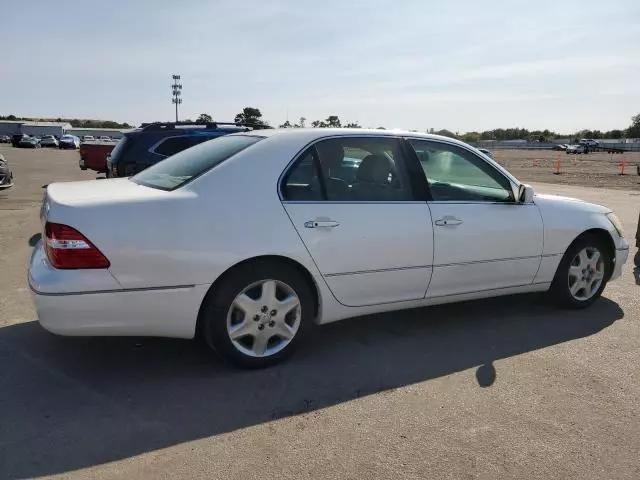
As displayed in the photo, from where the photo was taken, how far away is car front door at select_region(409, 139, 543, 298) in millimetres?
4277

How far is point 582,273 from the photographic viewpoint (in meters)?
5.13

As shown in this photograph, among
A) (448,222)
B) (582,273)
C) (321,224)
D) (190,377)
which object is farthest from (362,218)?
(582,273)

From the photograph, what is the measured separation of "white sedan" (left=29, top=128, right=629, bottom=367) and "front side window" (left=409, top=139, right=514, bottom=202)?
1 cm

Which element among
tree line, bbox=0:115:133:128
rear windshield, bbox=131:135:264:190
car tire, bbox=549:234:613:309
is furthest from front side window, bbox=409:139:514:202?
tree line, bbox=0:115:133:128

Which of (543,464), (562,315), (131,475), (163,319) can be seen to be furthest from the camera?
(562,315)

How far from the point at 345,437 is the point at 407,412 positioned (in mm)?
465

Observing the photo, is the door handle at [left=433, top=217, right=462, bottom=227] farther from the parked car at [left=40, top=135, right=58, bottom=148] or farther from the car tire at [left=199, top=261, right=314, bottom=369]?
the parked car at [left=40, top=135, right=58, bottom=148]

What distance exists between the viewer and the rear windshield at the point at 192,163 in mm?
3760

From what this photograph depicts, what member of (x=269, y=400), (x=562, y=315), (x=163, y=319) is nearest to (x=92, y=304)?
(x=163, y=319)

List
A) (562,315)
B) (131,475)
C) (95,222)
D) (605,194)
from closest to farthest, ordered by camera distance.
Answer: (131,475) < (95,222) < (562,315) < (605,194)

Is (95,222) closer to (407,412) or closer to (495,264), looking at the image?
(407,412)

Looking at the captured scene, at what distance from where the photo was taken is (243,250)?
3.47m

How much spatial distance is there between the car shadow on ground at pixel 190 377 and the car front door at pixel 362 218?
0.47 meters

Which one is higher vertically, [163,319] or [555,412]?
[163,319]
